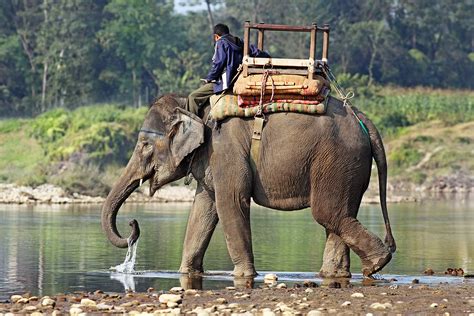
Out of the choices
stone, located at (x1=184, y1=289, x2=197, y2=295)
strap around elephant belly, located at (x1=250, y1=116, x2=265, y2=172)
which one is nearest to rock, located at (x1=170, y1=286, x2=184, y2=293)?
stone, located at (x1=184, y1=289, x2=197, y2=295)

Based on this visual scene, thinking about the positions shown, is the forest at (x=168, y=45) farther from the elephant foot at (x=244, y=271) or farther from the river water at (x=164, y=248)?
the elephant foot at (x=244, y=271)

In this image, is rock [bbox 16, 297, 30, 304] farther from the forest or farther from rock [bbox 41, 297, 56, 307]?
the forest

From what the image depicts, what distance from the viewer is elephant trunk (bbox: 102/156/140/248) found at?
15109 mm

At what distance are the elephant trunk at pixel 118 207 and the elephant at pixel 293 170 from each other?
5 cm

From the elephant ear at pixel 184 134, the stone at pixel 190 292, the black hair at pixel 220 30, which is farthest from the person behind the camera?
the black hair at pixel 220 30

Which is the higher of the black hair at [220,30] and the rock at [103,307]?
the black hair at [220,30]

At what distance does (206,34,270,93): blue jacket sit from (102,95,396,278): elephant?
1.25ft

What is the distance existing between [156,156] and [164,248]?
453cm

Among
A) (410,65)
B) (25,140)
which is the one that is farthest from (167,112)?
(410,65)

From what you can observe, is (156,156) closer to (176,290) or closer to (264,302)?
(176,290)

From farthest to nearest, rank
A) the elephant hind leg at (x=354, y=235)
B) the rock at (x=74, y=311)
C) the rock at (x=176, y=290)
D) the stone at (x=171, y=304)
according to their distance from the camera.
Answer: the elephant hind leg at (x=354, y=235)
the rock at (x=176, y=290)
the stone at (x=171, y=304)
the rock at (x=74, y=311)

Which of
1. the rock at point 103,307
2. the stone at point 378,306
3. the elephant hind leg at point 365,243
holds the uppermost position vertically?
the elephant hind leg at point 365,243

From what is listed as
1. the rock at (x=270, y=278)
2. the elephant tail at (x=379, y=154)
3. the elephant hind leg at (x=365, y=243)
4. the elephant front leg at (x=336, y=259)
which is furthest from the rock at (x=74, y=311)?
the elephant tail at (x=379, y=154)

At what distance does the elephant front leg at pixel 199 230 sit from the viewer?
50.4ft
